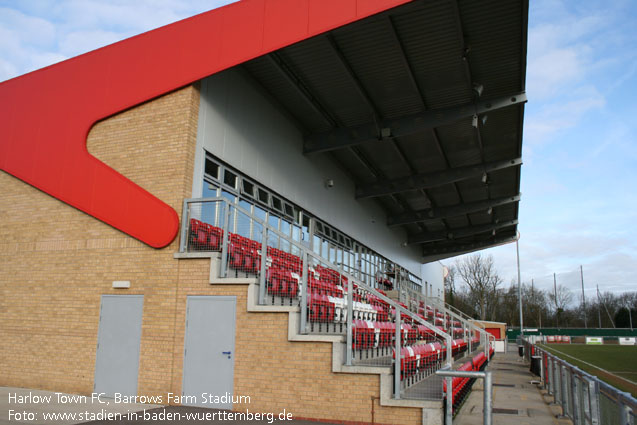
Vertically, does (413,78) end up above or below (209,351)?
above

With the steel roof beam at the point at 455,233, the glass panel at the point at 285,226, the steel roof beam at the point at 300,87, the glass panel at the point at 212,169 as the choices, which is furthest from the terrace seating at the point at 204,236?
the steel roof beam at the point at 455,233

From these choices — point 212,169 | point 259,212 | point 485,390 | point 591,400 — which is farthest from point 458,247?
point 485,390

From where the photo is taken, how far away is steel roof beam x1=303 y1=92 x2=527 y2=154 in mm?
15797

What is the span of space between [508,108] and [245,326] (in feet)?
40.2

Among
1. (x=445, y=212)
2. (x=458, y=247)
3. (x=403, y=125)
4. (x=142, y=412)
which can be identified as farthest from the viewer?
(x=458, y=247)

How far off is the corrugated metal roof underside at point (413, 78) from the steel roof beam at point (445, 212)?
7.01 m

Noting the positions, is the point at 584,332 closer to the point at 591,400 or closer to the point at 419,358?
the point at 419,358

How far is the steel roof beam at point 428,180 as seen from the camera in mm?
21938

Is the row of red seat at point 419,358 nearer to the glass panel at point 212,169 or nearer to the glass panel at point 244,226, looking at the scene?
the glass panel at point 244,226

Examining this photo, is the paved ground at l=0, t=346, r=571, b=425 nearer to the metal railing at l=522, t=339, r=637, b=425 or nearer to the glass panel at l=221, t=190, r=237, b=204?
the metal railing at l=522, t=339, r=637, b=425

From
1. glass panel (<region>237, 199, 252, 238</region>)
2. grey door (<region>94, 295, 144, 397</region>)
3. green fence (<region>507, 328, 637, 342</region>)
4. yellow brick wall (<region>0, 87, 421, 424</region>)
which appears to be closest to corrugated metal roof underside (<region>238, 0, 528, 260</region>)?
yellow brick wall (<region>0, 87, 421, 424</region>)

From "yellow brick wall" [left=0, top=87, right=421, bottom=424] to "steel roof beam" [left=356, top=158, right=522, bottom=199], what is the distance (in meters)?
13.3

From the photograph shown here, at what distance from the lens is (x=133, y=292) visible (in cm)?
1062

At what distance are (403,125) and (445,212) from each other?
14.2 meters
